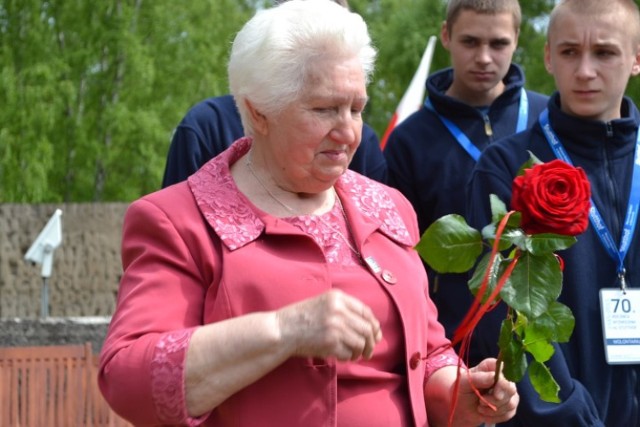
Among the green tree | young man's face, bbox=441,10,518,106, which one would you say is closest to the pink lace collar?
young man's face, bbox=441,10,518,106

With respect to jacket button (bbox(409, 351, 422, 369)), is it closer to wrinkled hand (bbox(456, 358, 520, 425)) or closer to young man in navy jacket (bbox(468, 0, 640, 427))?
wrinkled hand (bbox(456, 358, 520, 425))

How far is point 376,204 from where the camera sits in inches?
153

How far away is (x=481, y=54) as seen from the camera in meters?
6.29

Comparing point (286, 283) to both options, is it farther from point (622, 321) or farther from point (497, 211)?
point (622, 321)

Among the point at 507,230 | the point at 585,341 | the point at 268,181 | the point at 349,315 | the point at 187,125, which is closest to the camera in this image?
the point at 349,315

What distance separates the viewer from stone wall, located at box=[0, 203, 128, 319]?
799 inches

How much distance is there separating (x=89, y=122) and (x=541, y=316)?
86.5 ft

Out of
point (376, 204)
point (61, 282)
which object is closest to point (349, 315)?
point (376, 204)

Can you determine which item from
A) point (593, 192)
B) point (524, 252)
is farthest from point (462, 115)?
point (524, 252)

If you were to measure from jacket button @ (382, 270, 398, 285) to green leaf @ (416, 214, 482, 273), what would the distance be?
15 cm

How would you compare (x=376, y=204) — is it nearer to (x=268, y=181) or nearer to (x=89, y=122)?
(x=268, y=181)

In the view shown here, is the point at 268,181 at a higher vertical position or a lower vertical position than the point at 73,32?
higher

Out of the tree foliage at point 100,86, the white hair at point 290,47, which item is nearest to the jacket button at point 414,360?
the white hair at point 290,47

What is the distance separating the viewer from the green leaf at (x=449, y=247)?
351cm
